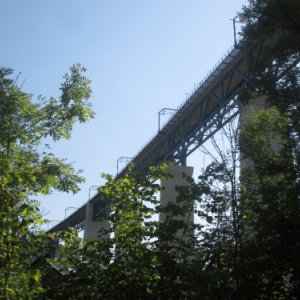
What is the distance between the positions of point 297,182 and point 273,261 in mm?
1951

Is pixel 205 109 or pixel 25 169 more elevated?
pixel 205 109

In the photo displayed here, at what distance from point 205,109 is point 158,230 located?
2303cm

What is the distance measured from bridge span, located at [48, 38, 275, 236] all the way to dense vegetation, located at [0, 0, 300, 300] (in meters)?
13.2

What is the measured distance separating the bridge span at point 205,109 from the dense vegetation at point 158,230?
13.2 meters

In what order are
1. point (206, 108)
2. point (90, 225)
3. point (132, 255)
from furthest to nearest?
point (90, 225), point (206, 108), point (132, 255)

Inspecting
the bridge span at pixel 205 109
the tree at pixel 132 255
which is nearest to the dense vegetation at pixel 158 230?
the tree at pixel 132 255

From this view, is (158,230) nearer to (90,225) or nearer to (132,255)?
(132,255)

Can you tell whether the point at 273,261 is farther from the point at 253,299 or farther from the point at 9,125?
the point at 9,125

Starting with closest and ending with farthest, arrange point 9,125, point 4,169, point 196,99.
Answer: point 4,169, point 9,125, point 196,99

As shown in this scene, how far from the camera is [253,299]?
25.6 feet

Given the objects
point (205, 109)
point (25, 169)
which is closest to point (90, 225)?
point (205, 109)

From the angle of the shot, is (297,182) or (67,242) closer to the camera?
(67,242)

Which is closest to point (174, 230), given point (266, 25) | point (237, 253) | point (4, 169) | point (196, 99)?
point (237, 253)

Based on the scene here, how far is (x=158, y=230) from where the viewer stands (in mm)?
7934
